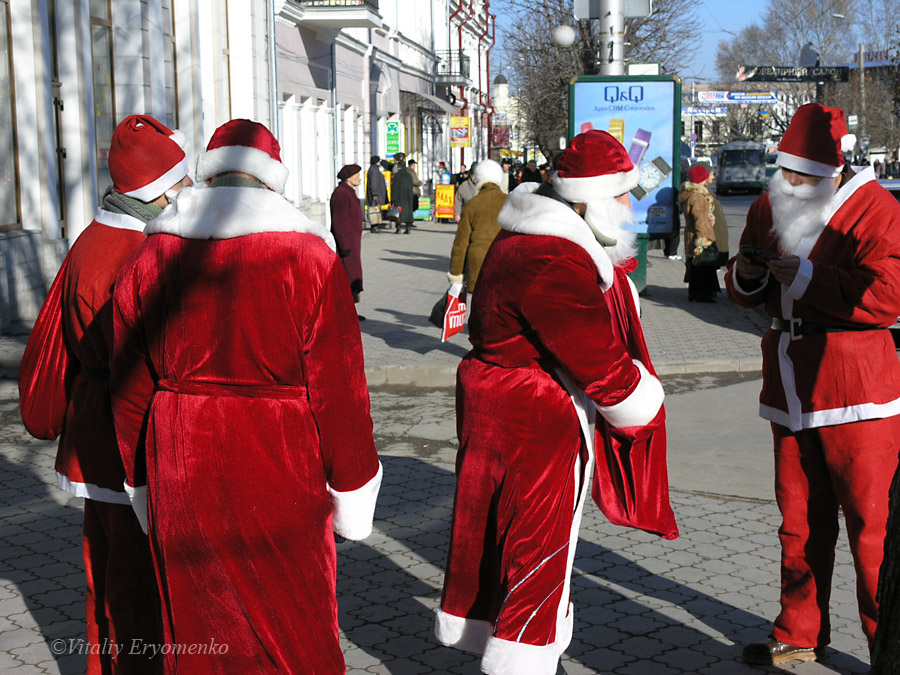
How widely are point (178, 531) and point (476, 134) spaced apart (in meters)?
57.1

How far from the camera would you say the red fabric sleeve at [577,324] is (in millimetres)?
3338

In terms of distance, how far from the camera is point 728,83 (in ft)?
331

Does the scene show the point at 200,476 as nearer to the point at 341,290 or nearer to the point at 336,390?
the point at 336,390

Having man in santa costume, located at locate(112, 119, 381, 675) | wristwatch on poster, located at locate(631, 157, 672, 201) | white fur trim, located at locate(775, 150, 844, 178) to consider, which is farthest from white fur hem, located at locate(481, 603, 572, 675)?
wristwatch on poster, located at locate(631, 157, 672, 201)

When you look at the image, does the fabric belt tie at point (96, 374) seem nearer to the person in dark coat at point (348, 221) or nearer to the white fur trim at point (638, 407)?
the white fur trim at point (638, 407)

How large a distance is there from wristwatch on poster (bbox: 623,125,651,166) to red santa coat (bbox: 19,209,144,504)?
35.5 feet

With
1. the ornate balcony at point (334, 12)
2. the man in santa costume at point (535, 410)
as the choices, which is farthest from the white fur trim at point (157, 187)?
the ornate balcony at point (334, 12)

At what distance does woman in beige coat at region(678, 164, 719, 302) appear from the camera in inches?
563

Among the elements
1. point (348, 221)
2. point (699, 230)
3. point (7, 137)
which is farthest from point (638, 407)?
point (699, 230)

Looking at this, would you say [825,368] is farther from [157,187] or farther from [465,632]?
[157,187]

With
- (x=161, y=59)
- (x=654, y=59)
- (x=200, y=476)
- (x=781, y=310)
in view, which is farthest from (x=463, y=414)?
(x=654, y=59)

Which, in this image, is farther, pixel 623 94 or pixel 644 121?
pixel 644 121

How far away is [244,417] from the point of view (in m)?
2.88

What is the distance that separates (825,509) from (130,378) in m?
2.45
